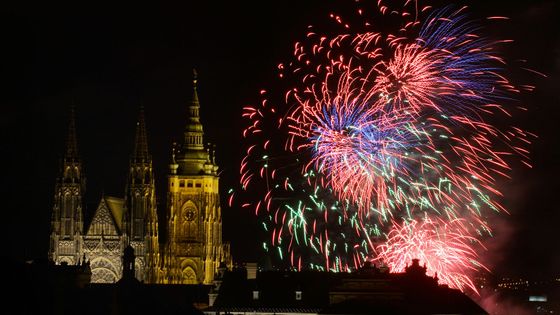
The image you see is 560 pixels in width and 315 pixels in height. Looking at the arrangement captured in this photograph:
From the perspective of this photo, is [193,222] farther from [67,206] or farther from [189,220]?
[67,206]

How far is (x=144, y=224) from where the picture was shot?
7426 inches

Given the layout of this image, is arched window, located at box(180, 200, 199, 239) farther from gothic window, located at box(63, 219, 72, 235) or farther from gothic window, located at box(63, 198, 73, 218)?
gothic window, located at box(63, 198, 73, 218)

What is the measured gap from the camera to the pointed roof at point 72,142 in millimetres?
186750

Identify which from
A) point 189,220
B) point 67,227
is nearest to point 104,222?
point 67,227

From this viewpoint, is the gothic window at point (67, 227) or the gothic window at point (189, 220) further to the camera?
the gothic window at point (189, 220)

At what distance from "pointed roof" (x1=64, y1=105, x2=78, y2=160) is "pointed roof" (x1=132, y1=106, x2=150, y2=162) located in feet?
19.3

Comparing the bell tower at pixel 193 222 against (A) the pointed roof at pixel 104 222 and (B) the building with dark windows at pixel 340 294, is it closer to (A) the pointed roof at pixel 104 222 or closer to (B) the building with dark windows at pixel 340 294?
(A) the pointed roof at pixel 104 222

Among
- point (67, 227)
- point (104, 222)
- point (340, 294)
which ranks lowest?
point (340, 294)

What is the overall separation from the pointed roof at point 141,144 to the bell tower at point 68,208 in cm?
583

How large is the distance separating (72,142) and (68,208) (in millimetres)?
6564

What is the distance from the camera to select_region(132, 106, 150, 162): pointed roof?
188 m

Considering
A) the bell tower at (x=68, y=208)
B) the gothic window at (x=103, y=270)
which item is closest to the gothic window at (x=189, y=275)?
the gothic window at (x=103, y=270)

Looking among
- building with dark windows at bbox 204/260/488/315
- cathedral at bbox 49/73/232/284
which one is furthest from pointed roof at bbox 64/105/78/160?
building with dark windows at bbox 204/260/488/315

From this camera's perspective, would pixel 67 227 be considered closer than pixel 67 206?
No
